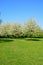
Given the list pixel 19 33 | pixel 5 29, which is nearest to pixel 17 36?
pixel 19 33

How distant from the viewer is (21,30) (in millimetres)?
102000

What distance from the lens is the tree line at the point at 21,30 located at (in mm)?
84812

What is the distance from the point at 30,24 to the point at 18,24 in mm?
22267

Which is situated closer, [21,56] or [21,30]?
[21,56]

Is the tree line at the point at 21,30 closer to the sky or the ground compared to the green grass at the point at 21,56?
closer to the sky

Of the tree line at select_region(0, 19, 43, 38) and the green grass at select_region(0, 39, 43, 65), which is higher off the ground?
the tree line at select_region(0, 19, 43, 38)

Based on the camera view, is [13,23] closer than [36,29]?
No

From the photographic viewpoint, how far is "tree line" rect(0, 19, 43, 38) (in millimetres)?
84812

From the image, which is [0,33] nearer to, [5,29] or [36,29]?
[5,29]

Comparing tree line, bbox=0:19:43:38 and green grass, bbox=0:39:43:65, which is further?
tree line, bbox=0:19:43:38

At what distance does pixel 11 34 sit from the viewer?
328 feet

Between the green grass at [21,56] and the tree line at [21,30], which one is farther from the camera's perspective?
the tree line at [21,30]

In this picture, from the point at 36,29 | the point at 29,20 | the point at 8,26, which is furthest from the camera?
the point at 8,26

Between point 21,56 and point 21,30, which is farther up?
point 21,30
